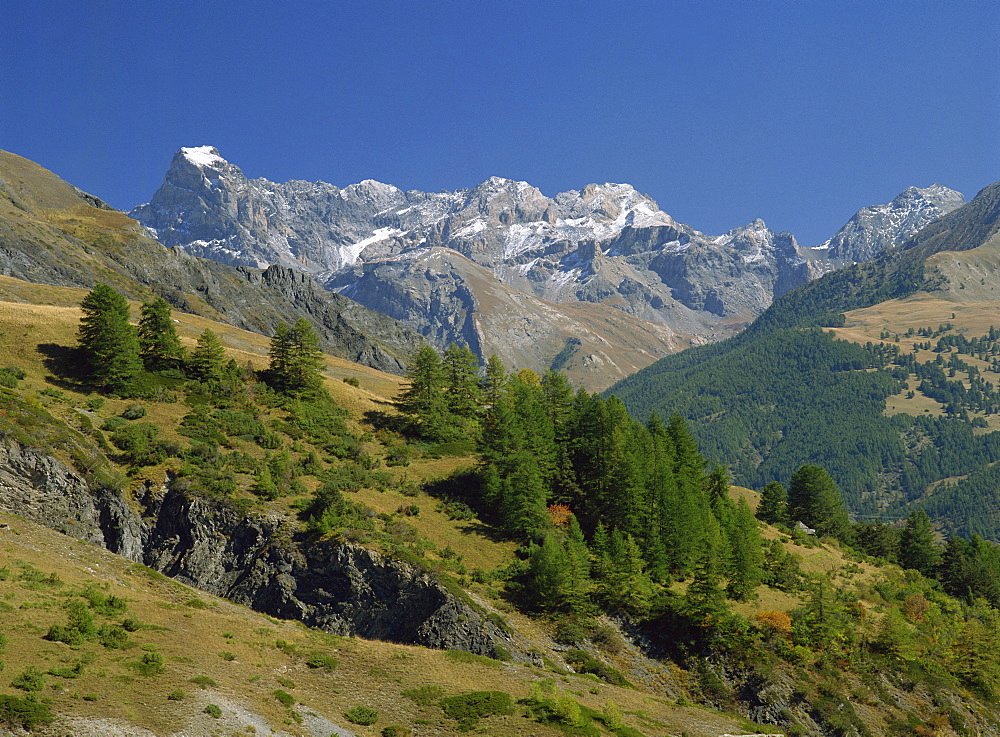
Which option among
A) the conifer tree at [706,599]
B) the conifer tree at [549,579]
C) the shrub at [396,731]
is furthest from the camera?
the conifer tree at [706,599]

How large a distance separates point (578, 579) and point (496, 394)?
118 feet

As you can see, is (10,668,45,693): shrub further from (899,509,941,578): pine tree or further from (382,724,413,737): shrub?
(899,509,941,578): pine tree

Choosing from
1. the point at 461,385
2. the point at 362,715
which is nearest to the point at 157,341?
the point at 461,385

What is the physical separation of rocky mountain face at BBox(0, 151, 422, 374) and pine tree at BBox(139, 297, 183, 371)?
65.3 metres

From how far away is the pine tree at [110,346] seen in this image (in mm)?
59156

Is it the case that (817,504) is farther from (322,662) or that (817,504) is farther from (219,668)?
(219,668)

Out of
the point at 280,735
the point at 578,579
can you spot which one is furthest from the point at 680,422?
the point at 280,735

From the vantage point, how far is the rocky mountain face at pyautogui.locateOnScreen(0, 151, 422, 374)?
406 ft

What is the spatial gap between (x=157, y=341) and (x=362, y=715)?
51.4 m

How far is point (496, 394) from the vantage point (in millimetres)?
84188

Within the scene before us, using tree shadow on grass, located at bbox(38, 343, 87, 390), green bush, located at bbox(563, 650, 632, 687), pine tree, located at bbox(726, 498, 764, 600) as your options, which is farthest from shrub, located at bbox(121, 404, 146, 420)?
pine tree, located at bbox(726, 498, 764, 600)

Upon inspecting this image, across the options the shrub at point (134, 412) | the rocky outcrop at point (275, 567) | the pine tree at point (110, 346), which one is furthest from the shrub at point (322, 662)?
the pine tree at point (110, 346)

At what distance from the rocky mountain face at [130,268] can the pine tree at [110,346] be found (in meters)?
68.0

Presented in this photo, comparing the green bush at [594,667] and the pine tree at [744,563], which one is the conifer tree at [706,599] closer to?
the pine tree at [744,563]
